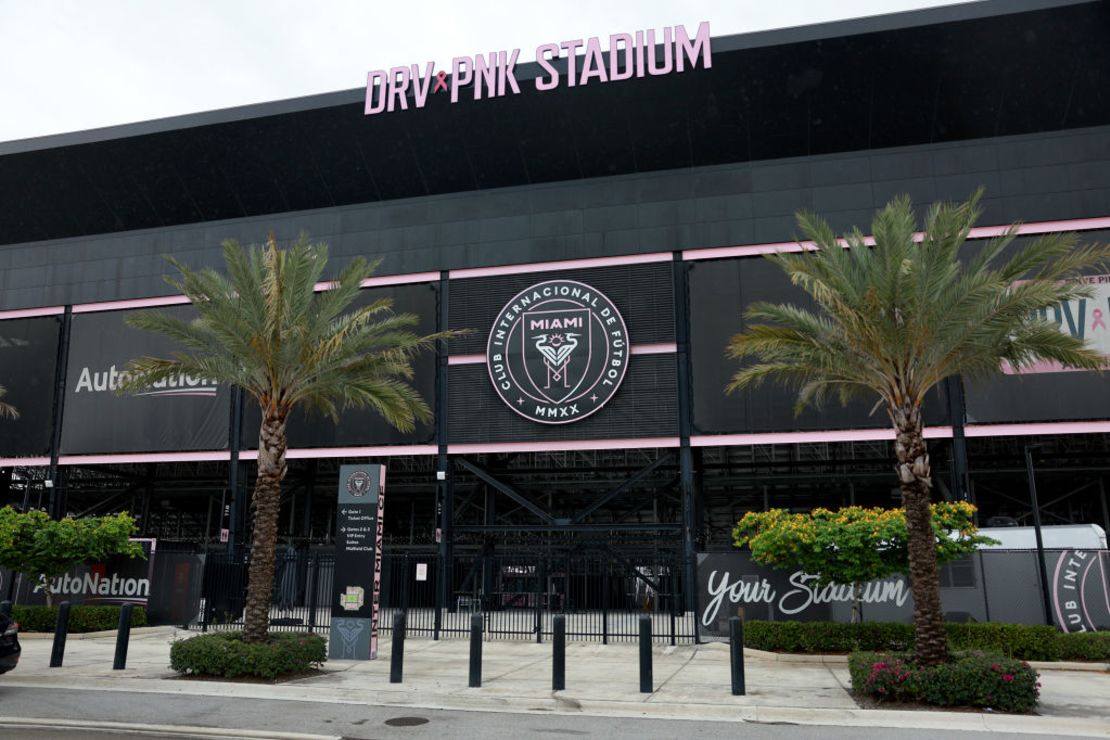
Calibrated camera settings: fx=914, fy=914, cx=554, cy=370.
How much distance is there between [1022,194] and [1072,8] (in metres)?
6.01

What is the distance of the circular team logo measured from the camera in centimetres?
2006

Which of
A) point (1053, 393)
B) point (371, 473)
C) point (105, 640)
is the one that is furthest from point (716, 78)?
point (105, 640)

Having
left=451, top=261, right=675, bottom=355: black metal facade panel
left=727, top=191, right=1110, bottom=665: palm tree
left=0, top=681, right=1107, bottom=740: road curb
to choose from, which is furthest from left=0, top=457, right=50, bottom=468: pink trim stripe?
left=727, top=191, right=1110, bottom=665: palm tree

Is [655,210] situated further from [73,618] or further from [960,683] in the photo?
[73,618]

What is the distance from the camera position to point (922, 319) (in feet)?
51.0

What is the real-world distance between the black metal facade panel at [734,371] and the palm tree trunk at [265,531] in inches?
641

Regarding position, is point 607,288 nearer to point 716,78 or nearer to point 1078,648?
point 716,78

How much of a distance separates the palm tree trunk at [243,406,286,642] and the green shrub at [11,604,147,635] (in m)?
10.3

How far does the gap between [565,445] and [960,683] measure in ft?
65.2

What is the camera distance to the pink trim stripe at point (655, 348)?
32.0m

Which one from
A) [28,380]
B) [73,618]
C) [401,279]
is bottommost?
[73,618]

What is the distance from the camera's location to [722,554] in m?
23.2

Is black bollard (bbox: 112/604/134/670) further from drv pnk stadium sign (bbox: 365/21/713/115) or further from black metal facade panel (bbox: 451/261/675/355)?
drv pnk stadium sign (bbox: 365/21/713/115)

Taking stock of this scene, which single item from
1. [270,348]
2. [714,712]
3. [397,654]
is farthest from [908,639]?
[270,348]
